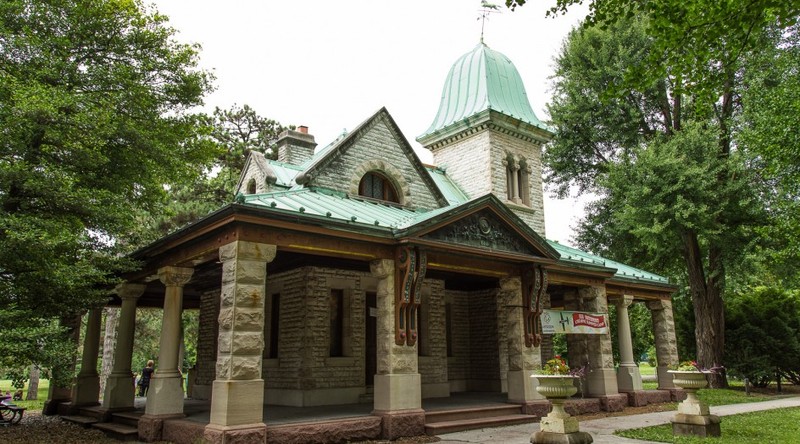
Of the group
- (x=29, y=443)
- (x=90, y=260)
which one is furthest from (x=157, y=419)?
(x=90, y=260)

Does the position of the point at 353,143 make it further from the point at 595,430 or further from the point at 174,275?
the point at 595,430

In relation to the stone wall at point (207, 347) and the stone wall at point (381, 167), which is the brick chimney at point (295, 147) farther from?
the stone wall at point (207, 347)

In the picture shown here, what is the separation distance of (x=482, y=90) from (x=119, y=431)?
1648 centimetres

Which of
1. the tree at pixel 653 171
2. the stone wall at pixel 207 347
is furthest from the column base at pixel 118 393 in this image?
the tree at pixel 653 171

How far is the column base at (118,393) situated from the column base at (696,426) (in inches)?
481

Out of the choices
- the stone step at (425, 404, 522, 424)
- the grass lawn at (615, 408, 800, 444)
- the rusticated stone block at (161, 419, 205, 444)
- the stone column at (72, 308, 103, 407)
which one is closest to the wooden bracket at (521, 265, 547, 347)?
the stone step at (425, 404, 522, 424)

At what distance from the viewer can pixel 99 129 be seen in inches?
449

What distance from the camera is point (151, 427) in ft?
34.4

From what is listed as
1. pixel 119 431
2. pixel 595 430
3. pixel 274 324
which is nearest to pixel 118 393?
pixel 119 431

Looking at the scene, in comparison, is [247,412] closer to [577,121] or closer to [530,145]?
[530,145]

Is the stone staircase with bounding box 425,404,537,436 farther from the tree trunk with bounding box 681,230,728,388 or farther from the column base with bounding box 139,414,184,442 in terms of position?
the tree trunk with bounding box 681,230,728,388

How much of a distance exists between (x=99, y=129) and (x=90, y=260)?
2824mm

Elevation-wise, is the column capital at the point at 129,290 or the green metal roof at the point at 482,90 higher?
the green metal roof at the point at 482,90

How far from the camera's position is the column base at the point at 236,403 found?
8.86m
